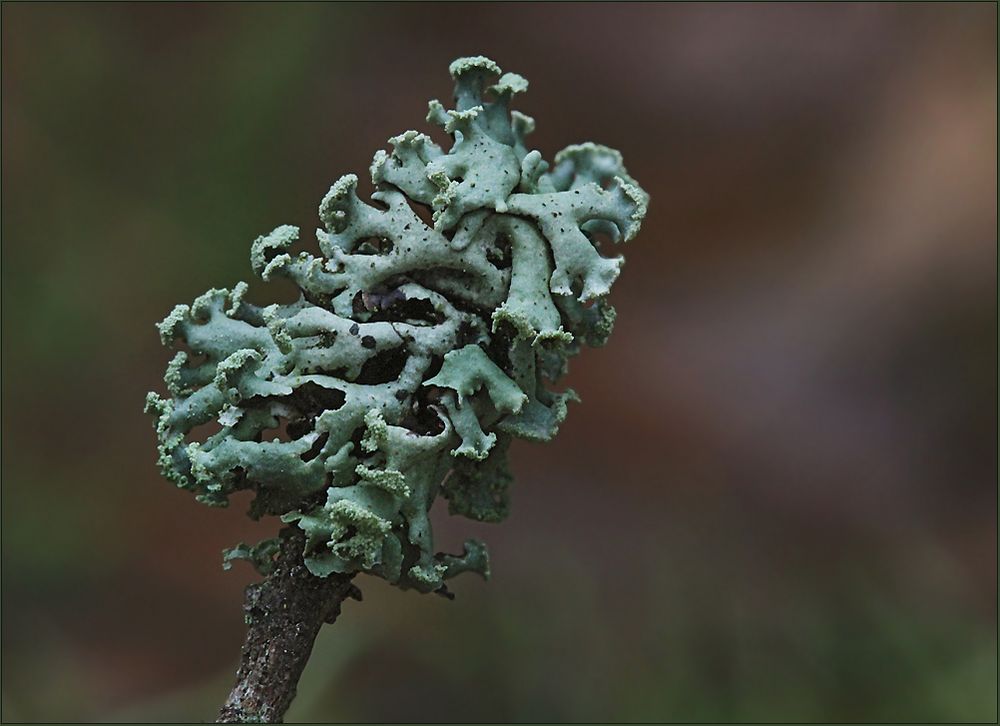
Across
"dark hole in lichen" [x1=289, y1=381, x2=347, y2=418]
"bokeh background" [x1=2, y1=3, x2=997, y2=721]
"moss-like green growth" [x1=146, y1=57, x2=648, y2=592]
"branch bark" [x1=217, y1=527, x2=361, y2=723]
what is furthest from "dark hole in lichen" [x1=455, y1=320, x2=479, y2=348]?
"bokeh background" [x1=2, y1=3, x2=997, y2=721]

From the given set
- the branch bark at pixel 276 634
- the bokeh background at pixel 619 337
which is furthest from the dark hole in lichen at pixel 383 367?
the bokeh background at pixel 619 337

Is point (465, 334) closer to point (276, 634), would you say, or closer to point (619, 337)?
point (276, 634)

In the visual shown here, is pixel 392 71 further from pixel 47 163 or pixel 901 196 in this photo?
pixel 901 196

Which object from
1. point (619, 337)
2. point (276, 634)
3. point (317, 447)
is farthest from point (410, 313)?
point (619, 337)

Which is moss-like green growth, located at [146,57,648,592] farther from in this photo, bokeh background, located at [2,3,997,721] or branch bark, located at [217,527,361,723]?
bokeh background, located at [2,3,997,721]

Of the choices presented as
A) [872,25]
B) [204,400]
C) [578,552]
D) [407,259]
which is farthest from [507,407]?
[872,25]

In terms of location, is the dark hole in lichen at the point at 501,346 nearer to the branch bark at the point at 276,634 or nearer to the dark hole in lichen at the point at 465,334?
the dark hole in lichen at the point at 465,334
